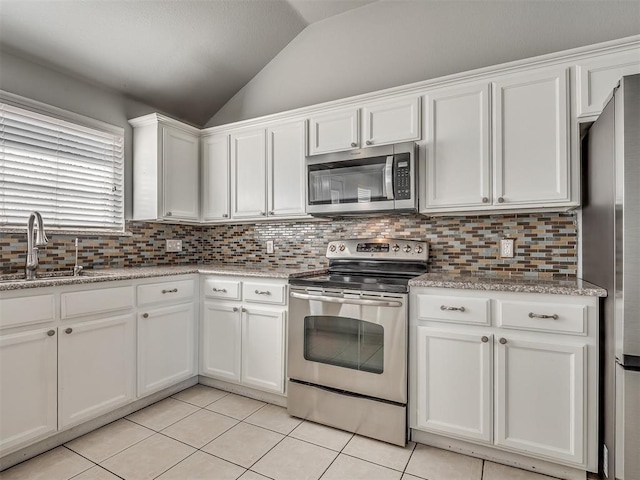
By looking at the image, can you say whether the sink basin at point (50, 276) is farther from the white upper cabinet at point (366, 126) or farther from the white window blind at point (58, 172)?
the white upper cabinet at point (366, 126)

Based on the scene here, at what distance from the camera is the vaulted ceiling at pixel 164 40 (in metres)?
2.29

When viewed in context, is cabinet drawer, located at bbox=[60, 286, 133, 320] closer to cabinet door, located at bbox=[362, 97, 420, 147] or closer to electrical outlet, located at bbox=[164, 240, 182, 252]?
electrical outlet, located at bbox=[164, 240, 182, 252]

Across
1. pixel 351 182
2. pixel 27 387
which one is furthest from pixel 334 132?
pixel 27 387

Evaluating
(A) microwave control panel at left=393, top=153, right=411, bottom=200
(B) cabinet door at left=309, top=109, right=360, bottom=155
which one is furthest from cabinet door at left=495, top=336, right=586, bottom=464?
(B) cabinet door at left=309, top=109, right=360, bottom=155

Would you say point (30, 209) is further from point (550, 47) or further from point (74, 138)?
point (550, 47)

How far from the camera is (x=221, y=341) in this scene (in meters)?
2.75

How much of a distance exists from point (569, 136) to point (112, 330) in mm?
2865

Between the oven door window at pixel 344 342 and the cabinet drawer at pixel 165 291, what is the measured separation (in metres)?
1.02

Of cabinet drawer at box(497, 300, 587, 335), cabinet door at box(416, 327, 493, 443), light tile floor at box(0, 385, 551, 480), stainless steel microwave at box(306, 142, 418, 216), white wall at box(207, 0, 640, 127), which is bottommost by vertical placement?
light tile floor at box(0, 385, 551, 480)

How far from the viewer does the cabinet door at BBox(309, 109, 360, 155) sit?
256cm

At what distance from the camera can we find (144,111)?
126 inches

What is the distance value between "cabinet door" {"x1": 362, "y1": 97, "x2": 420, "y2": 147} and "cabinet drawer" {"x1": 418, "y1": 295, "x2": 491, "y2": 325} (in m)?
1.04

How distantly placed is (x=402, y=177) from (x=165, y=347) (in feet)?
6.58

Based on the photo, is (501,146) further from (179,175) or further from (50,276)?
(50,276)
